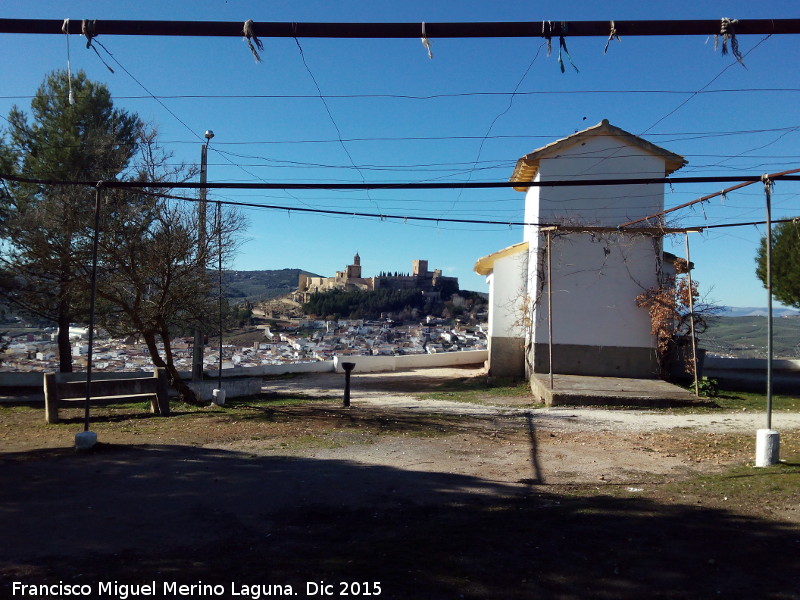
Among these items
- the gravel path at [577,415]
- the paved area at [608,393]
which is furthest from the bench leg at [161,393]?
the paved area at [608,393]

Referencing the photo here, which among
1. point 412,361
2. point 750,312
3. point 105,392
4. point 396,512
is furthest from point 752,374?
point 105,392

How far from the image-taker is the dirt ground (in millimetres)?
4230

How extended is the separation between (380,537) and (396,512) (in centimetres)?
79

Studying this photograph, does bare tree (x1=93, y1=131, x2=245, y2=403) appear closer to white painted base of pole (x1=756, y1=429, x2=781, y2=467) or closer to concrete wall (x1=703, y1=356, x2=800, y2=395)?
white painted base of pole (x1=756, y1=429, x2=781, y2=467)

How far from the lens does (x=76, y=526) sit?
5305 millimetres

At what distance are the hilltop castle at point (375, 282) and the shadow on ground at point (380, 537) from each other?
2302 centimetres

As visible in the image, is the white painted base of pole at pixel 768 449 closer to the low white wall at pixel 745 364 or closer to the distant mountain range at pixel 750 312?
the distant mountain range at pixel 750 312

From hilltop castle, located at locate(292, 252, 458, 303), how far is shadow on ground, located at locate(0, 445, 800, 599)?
23.0 metres

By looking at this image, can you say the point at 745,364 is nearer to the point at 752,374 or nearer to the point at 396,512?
the point at 752,374

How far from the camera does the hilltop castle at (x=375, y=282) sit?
30.4 metres

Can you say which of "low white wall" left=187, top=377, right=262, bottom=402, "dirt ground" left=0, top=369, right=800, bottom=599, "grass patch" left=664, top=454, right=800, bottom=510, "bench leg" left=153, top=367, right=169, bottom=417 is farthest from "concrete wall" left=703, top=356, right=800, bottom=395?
"bench leg" left=153, top=367, right=169, bottom=417

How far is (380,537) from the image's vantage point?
5188 millimetres

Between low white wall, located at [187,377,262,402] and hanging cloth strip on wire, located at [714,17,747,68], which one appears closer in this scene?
hanging cloth strip on wire, located at [714,17,747,68]

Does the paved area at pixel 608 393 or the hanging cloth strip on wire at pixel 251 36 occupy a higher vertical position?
the hanging cloth strip on wire at pixel 251 36
